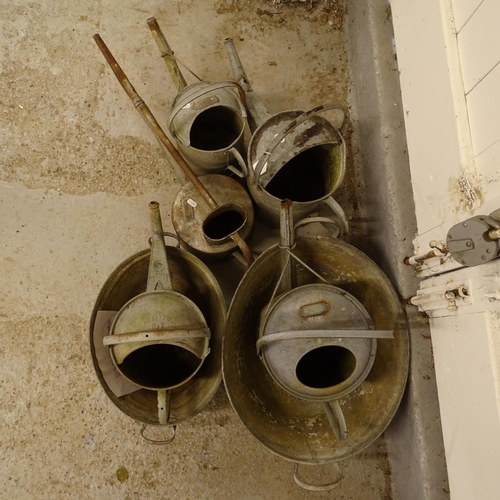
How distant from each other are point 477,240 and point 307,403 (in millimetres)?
727

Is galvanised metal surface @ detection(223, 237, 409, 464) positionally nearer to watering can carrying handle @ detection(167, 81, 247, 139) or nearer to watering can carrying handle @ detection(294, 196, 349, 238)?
watering can carrying handle @ detection(294, 196, 349, 238)

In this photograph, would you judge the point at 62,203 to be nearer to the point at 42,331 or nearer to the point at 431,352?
the point at 42,331

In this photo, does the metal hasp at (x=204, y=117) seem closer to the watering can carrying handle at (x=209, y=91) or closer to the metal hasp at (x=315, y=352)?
the watering can carrying handle at (x=209, y=91)

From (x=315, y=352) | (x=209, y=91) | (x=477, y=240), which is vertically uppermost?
(x=209, y=91)

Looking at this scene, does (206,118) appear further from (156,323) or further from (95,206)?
(156,323)

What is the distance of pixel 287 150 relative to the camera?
3.91ft

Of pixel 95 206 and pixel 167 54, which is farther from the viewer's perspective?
pixel 95 206

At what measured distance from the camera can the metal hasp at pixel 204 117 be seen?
1227 millimetres

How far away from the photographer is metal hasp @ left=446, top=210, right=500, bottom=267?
0.78 m

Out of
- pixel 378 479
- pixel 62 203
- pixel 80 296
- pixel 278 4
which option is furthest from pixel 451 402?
pixel 278 4

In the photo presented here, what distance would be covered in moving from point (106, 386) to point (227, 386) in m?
0.31

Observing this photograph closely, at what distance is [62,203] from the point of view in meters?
1.48

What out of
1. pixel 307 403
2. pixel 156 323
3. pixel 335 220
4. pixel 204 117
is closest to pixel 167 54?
pixel 204 117

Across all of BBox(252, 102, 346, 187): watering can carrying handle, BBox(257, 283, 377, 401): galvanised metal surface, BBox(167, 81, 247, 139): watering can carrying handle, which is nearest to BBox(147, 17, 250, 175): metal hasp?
BBox(167, 81, 247, 139): watering can carrying handle
